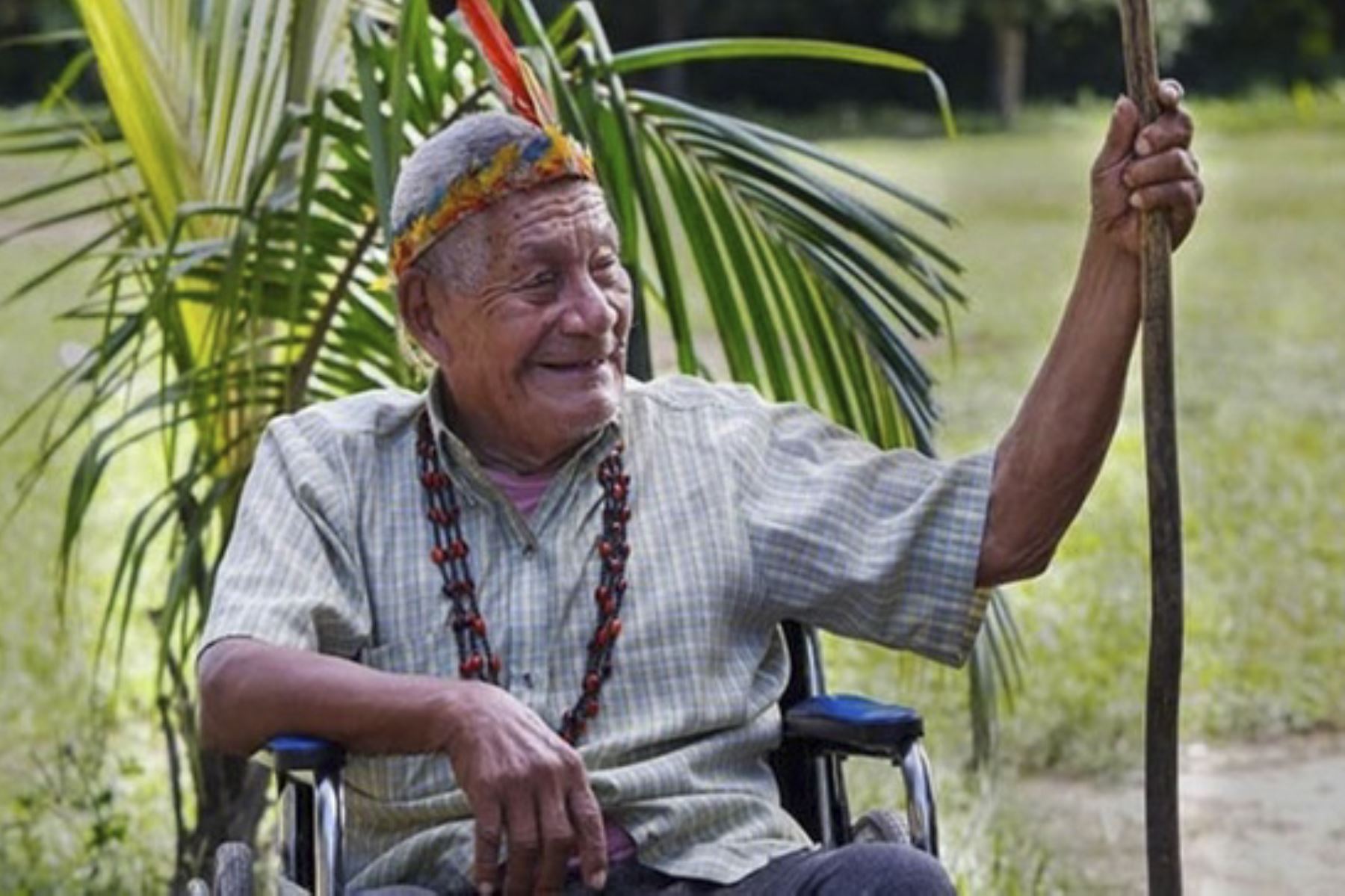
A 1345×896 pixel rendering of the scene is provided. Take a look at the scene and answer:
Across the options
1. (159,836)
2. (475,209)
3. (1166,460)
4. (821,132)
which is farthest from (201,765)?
(821,132)

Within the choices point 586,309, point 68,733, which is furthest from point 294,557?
point 68,733

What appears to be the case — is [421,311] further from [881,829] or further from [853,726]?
[881,829]

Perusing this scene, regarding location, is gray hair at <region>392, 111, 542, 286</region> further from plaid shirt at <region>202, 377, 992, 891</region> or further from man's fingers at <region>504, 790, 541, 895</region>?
man's fingers at <region>504, 790, 541, 895</region>

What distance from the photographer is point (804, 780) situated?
3.54m

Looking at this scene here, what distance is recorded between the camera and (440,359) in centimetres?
346

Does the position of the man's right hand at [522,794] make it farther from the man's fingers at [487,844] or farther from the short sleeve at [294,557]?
the short sleeve at [294,557]

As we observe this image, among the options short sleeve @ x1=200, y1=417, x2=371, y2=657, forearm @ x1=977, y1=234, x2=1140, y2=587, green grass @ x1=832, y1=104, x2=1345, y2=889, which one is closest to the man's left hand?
forearm @ x1=977, y1=234, x2=1140, y2=587

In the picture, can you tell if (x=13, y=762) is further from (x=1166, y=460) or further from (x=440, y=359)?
(x=1166, y=460)

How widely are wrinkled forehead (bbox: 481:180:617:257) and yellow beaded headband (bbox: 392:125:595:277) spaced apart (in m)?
0.01

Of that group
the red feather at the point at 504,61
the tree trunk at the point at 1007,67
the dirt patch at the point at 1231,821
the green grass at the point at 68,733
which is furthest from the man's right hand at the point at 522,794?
the tree trunk at the point at 1007,67

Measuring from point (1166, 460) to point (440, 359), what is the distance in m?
0.96

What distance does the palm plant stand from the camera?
429 centimetres

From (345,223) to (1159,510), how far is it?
1.97 meters

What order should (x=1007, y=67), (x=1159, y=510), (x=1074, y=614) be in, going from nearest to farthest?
(x=1159, y=510), (x=1074, y=614), (x=1007, y=67)
